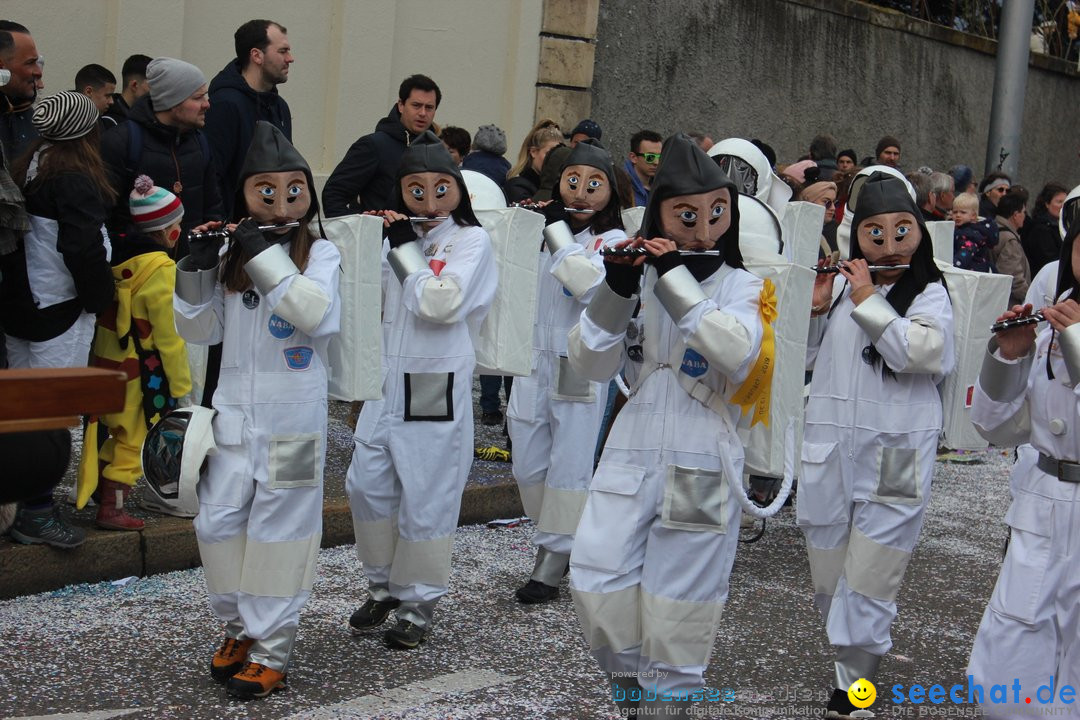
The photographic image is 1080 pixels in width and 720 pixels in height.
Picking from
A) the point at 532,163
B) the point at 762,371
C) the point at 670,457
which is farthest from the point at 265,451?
the point at 532,163

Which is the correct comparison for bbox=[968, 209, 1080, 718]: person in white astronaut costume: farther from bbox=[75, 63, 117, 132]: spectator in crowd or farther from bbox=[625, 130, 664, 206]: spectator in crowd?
bbox=[75, 63, 117, 132]: spectator in crowd

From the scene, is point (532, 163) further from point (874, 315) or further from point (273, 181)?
point (874, 315)

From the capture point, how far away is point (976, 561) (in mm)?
7684

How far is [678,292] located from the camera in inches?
162

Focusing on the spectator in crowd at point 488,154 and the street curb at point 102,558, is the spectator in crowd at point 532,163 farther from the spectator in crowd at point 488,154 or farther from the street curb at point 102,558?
the street curb at point 102,558

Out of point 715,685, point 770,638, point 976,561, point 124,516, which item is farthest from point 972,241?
point 124,516

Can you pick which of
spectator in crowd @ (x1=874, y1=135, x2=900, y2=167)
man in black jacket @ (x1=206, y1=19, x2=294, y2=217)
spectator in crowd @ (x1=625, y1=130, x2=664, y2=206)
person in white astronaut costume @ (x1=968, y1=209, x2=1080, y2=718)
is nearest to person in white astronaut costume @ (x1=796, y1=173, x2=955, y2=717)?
person in white astronaut costume @ (x1=968, y1=209, x2=1080, y2=718)

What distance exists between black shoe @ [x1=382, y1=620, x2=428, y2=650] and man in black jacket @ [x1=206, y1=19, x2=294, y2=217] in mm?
3009

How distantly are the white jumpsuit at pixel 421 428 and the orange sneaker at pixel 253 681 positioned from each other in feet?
2.52

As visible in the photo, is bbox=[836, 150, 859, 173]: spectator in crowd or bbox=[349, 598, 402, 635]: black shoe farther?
bbox=[836, 150, 859, 173]: spectator in crowd

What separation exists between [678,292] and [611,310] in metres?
0.23

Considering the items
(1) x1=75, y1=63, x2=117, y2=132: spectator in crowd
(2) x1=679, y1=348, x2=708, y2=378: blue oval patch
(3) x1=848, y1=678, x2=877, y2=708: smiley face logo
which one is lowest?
(3) x1=848, y1=678, x2=877, y2=708: smiley face logo

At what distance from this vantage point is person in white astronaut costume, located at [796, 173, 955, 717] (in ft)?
16.4

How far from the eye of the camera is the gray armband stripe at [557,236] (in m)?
6.52
